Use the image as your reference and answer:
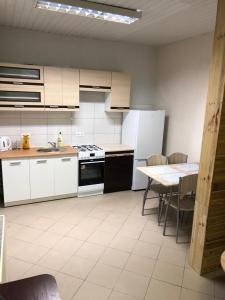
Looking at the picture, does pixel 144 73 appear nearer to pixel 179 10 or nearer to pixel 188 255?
pixel 179 10

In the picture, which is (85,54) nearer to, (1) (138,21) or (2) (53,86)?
(2) (53,86)

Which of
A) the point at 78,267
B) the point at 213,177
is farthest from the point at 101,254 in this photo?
the point at 213,177

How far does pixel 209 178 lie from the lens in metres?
A: 2.23

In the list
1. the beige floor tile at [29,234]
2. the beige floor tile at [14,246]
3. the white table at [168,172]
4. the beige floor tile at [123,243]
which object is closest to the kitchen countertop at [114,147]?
the white table at [168,172]

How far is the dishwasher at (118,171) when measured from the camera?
4203mm

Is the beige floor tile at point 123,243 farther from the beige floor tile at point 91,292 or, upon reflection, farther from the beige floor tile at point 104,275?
the beige floor tile at point 91,292

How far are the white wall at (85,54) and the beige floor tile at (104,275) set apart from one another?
3.15m

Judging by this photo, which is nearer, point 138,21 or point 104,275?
point 104,275

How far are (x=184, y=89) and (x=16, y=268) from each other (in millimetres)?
3531

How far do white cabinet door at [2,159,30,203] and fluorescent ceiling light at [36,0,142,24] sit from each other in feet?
6.65

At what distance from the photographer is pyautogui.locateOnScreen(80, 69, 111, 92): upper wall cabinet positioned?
3.98m

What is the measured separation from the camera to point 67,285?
2.22 meters

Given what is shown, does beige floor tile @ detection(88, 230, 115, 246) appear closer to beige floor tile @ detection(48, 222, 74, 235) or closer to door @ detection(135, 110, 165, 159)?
beige floor tile @ detection(48, 222, 74, 235)

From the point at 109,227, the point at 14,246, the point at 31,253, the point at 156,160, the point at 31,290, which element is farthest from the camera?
the point at 156,160
